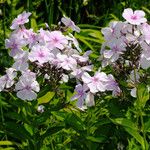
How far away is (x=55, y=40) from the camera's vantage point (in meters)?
2.15

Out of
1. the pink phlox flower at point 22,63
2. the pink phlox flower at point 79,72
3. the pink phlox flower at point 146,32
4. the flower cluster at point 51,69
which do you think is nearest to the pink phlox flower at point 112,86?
the flower cluster at point 51,69

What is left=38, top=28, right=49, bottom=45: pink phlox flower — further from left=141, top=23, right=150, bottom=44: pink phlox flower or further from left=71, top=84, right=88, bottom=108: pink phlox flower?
left=141, top=23, right=150, bottom=44: pink phlox flower

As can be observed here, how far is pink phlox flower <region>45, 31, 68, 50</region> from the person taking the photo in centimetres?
216

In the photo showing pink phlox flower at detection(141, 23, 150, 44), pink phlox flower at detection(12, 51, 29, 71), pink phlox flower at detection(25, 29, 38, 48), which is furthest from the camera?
pink phlox flower at detection(25, 29, 38, 48)

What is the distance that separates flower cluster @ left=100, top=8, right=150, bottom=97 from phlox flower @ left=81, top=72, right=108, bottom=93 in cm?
7

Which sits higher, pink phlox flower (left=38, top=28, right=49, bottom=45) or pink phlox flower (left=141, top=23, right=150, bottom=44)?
pink phlox flower (left=141, top=23, right=150, bottom=44)

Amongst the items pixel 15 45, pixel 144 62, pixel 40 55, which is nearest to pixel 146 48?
pixel 144 62

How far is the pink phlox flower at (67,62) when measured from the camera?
6.84ft

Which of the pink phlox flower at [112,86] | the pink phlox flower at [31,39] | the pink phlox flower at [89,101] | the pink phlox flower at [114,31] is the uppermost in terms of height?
the pink phlox flower at [114,31]

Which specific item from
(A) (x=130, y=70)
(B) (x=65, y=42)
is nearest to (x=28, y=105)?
(B) (x=65, y=42)

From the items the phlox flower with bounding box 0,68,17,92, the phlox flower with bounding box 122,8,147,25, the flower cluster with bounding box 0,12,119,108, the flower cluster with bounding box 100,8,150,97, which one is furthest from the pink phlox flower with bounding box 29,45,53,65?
the phlox flower with bounding box 122,8,147,25

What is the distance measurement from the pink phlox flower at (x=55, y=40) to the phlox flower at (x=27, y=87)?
17 centimetres

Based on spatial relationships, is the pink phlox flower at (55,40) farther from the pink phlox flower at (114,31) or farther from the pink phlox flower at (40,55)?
the pink phlox flower at (114,31)

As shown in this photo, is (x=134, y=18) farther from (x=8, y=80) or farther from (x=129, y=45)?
(x=8, y=80)
